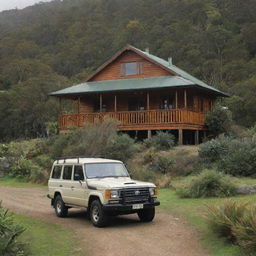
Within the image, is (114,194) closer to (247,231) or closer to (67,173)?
(67,173)

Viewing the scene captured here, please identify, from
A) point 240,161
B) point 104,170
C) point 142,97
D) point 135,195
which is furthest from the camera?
point 142,97

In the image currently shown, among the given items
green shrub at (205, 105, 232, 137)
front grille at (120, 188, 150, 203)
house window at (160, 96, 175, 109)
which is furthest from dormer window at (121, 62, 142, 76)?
front grille at (120, 188, 150, 203)

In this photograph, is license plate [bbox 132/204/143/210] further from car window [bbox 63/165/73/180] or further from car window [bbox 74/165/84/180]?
car window [bbox 63/165/73/180]

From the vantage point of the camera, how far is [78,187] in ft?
43.9

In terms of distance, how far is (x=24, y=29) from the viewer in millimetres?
97312

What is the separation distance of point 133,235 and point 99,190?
1.76 metres

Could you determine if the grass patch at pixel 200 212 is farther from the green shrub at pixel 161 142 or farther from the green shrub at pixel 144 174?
the green shrub at pixel 161 142

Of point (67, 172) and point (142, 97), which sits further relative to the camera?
point (142, 97)

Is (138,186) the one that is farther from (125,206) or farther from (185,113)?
(185,113)

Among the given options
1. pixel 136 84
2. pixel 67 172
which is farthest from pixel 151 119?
pixel 67 172

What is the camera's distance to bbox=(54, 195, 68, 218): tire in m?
14.4

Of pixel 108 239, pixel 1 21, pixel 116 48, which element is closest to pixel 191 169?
pixel 108 239

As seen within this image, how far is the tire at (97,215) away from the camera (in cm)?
1210

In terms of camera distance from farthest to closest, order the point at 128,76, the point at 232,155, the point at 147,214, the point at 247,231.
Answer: the point at 128,76 → the point at 232,155 → the point at 147,214 → the point at 247,231
